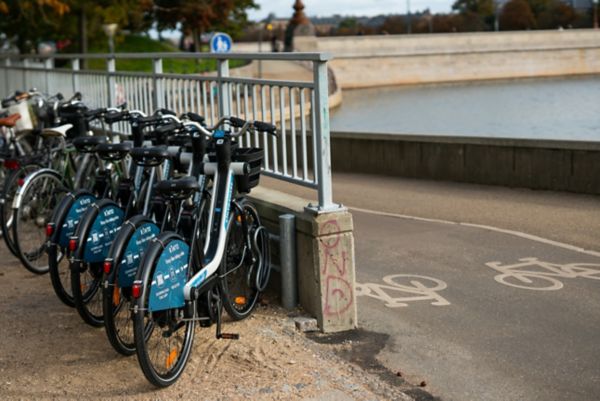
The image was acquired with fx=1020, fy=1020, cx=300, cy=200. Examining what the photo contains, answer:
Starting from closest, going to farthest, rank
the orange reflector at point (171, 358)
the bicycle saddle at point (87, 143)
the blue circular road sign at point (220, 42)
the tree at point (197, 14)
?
the orange reflector at point (171, 358), the bicycle saddle at point (87, 143), the blue circular road sign at point (220, 42), the tree at point (197, 14)

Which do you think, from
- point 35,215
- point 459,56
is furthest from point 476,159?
point 459,56

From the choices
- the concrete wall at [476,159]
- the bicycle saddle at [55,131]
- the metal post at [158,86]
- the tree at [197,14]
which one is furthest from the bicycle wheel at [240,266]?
the tree at [197,14]

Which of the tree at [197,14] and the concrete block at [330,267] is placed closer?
the concrete block at [330,267]

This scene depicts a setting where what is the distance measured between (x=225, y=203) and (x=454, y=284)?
2435 mm

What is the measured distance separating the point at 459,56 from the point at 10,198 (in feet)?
291

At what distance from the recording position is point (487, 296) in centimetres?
710

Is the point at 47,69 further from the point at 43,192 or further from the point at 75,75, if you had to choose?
the point at 43,192

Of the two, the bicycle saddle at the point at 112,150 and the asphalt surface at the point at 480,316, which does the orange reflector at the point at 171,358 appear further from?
the bicycle saddle at the point at 112,150

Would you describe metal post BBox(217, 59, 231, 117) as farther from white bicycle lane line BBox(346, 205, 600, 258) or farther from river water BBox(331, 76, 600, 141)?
river water BBox(331, 76, 600, 141)

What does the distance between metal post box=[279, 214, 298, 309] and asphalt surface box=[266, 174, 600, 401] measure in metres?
0.49

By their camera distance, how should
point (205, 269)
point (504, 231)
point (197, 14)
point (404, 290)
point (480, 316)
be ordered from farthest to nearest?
1. point (197, 14)
2. point (504, 231)
3. point (404, 290)
4. point (480, 316)
5. point (205, 269)

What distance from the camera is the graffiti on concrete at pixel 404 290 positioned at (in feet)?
23.0

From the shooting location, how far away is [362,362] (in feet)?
18.2

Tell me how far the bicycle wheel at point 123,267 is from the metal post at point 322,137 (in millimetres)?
1028
